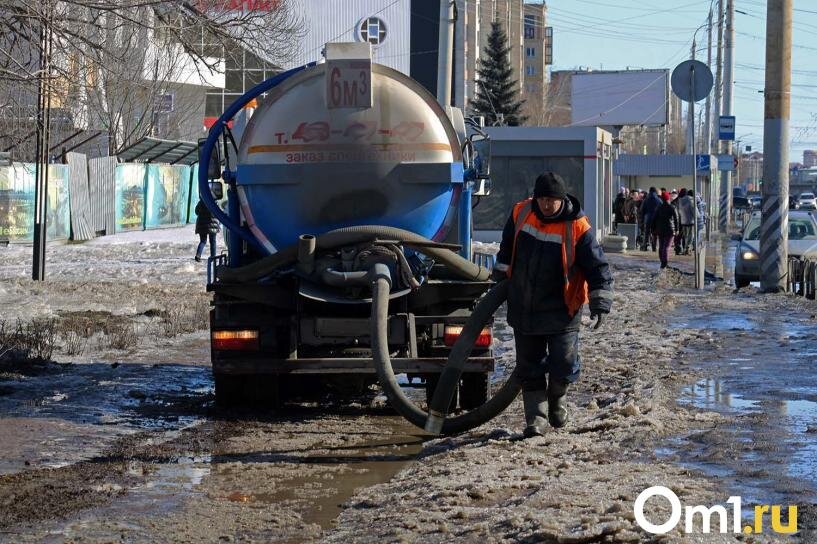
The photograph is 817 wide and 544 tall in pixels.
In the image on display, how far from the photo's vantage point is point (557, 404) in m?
8.91

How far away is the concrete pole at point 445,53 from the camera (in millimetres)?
20250

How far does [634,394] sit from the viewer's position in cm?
1043

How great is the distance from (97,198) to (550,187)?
2943cm

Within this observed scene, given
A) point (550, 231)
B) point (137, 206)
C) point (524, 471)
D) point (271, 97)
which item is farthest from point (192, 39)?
point (137, 206)

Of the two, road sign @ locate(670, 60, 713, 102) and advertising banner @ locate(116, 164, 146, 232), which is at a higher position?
road sign @ locate(670, 60, 713, 102)

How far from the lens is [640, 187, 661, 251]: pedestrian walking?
34844 mm

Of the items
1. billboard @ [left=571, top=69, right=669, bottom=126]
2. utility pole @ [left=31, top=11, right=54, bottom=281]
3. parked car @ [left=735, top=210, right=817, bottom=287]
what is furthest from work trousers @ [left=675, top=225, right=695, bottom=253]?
billboard @ [left=571, top=69, right=669, bottom=126]

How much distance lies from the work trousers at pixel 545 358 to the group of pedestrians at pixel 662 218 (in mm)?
19881

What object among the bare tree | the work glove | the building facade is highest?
the building facade

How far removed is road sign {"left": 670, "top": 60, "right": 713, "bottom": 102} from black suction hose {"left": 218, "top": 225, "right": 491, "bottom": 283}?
12.2m

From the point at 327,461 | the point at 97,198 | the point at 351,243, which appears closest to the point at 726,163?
the point at 97,198

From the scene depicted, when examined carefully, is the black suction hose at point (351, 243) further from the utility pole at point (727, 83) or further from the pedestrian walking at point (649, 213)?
the utility pole at point (727, 83)

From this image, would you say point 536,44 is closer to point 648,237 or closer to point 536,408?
point 648,237

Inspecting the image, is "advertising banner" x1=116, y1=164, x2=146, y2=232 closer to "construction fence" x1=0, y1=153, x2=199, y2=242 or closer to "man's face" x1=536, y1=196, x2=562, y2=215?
"construction fence" x1=0, y1=153, x2=199, y2=242
